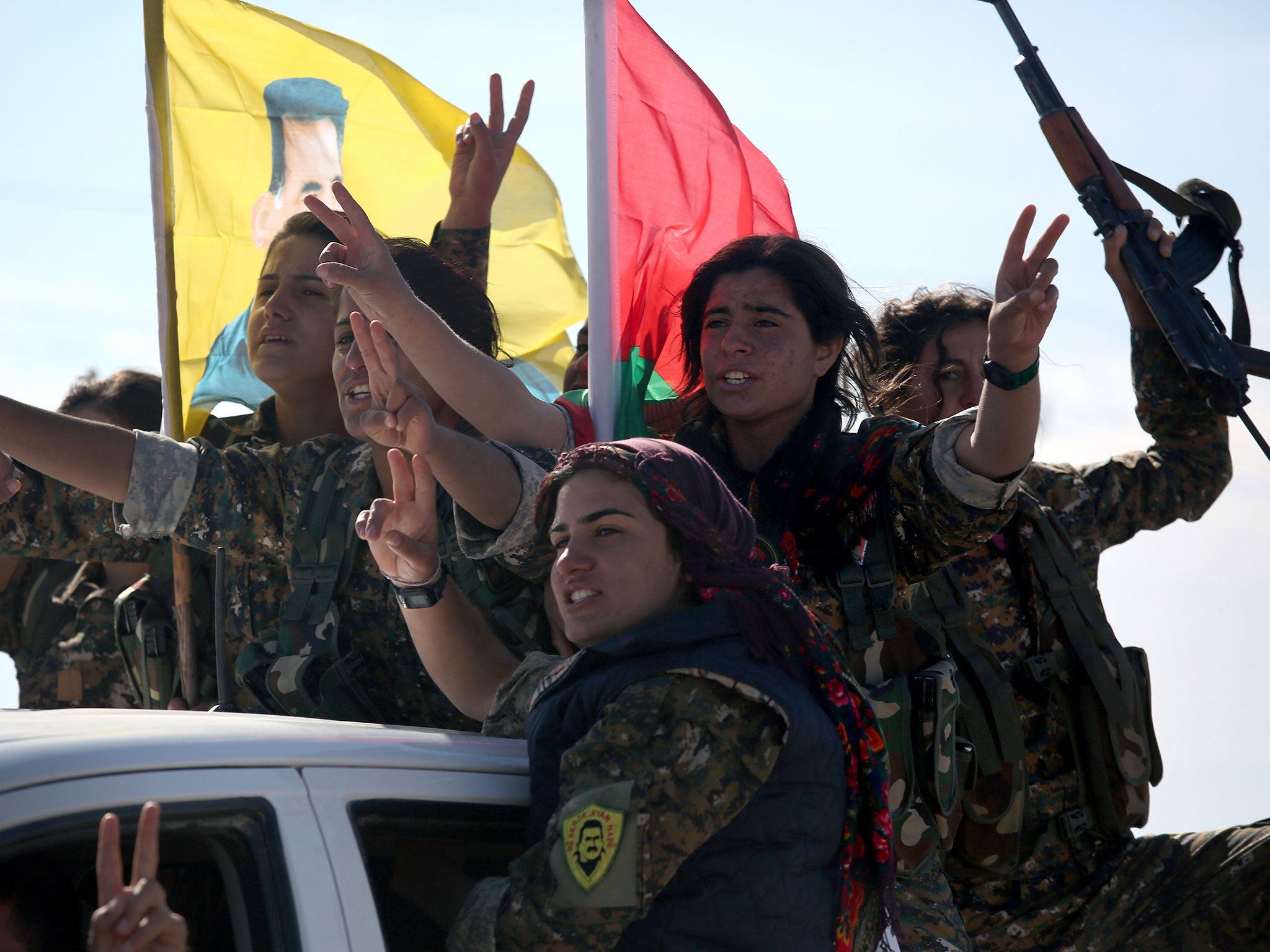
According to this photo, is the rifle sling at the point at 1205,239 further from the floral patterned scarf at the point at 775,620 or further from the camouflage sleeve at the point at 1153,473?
the floral patterned scarf at the point at 775,620

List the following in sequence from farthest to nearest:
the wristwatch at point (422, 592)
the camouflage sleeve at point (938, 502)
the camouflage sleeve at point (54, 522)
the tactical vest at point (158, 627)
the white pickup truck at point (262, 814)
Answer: the tactical vest at point (158, 627) < the camouflage sleeve at point (54, 522) < the camouflage sleeve at point (938, 502) < the wristwatch at point (422, 592) < the white pickup truck at point (262, 814)

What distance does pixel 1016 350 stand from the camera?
2.70m

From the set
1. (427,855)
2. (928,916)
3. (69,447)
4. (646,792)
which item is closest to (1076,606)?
(928,916)

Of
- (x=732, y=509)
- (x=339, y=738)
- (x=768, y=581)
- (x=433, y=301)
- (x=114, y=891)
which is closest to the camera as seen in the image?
(x=114, y=891)

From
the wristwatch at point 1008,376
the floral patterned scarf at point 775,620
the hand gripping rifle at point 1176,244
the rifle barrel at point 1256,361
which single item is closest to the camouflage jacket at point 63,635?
the floral patterned scarf at point 775,620

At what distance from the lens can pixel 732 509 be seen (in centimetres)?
240

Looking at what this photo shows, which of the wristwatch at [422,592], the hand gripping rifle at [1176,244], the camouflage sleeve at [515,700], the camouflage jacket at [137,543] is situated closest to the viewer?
the camouflage sleeve at [515,700]

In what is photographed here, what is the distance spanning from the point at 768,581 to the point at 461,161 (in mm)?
2592

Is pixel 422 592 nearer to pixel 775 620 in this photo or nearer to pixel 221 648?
pixel 775 620

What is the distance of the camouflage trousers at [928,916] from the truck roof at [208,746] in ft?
3.28

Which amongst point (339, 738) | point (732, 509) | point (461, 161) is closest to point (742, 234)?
point (461, 161)

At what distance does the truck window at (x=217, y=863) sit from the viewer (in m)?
1.61

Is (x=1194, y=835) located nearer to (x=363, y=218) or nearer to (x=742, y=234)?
(x=742, y=234)

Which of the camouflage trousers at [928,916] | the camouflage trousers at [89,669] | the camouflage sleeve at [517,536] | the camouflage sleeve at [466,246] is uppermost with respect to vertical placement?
the camouflage sleeve at [466,246]
